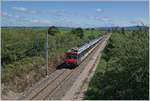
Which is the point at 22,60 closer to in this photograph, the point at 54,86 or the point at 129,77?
the point at 54,86

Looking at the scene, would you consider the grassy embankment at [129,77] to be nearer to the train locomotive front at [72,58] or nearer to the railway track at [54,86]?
the railway track at [54,86]

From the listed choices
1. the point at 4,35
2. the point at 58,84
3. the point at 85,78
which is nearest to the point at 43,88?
the point at 58,84

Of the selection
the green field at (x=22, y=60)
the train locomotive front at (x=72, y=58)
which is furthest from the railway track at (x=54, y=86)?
the green field at (x=22, y=60)

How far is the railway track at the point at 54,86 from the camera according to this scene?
23569 mm

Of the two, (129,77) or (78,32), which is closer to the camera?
(129,77)

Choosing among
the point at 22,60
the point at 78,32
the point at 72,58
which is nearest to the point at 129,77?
the point at 72,58

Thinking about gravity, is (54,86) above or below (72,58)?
below

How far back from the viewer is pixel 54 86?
2738cm

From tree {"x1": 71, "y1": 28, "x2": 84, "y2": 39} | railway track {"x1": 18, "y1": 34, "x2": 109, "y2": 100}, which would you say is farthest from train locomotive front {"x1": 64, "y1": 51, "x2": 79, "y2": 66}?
tree {"x1": 71, "y1": 28, "x2": 84, "y2": 39}

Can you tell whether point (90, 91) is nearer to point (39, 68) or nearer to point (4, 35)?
point (39, 68)

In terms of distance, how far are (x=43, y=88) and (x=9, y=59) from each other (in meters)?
17.9

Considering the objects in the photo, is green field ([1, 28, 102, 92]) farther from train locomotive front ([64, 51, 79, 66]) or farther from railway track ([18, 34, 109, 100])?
train locomotive front ([64, 51, 79, 66])

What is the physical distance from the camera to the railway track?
23.6 m

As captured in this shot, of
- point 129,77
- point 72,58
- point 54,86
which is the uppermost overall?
point 129,77
